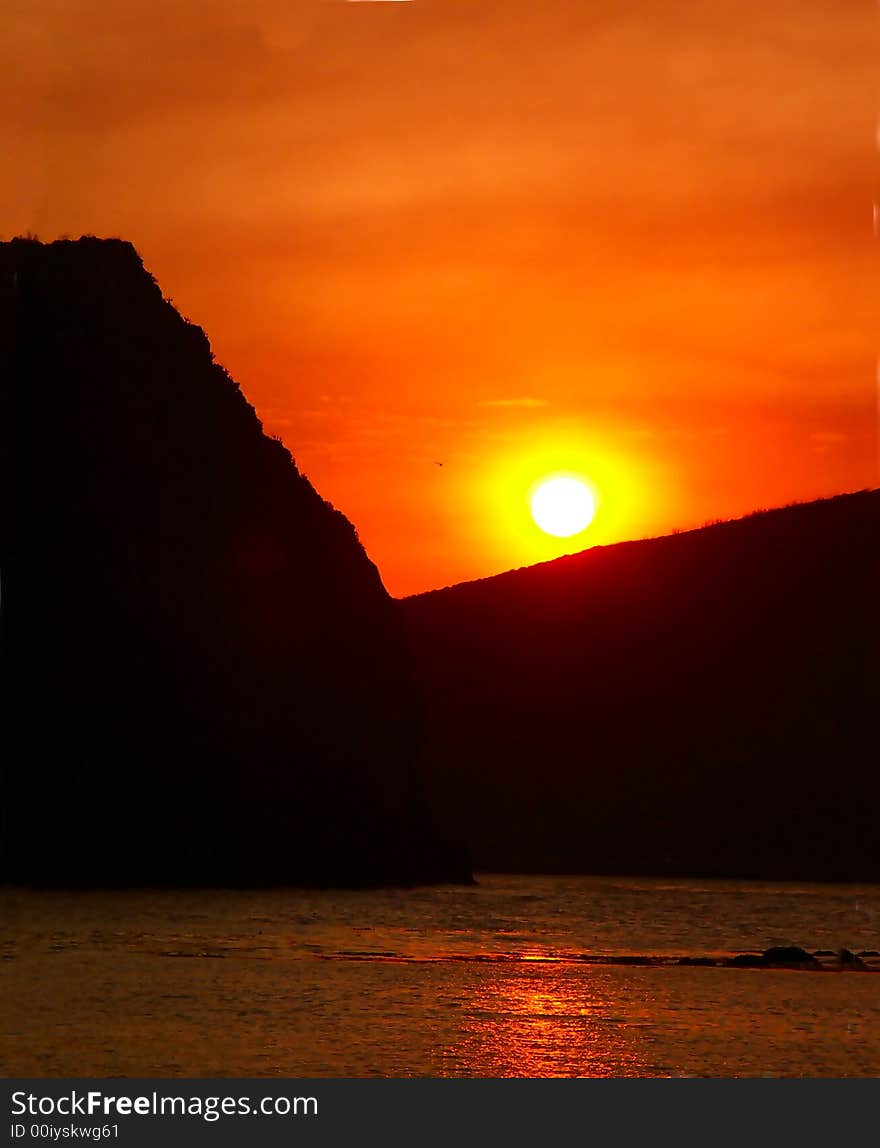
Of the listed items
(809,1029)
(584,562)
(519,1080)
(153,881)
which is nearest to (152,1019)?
(519,1080)

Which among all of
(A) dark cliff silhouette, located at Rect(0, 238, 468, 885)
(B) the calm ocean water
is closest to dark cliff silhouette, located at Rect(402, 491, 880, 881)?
(A) dark cliff silhouette, located at Rect(0, 238, 468, 885)

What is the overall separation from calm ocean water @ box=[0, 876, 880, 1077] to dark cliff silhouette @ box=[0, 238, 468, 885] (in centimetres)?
763

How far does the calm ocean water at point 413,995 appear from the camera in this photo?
696 inches

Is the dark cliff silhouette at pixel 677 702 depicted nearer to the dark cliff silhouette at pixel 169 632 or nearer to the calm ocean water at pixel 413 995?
the dark cliff silhouette at pixel 169 632

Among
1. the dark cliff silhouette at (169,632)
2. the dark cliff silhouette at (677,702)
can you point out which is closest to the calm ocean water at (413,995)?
the dark cliff silhouette at (169,632)

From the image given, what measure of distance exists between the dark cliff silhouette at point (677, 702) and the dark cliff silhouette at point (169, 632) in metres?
22.5

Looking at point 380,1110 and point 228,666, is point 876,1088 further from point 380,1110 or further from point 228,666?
point 228,666

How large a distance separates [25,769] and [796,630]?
50.4 m

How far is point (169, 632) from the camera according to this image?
50.5 meters

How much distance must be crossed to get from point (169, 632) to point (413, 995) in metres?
28.4

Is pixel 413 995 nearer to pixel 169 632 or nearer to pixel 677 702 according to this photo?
pixel 169 632

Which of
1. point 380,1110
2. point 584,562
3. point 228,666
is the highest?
point 584,562

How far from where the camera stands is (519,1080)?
16.5 metres

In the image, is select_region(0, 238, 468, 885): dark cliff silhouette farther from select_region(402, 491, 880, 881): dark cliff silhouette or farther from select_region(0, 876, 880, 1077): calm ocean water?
select_region(402, 491, 880, 881): dark cliff silhouette
